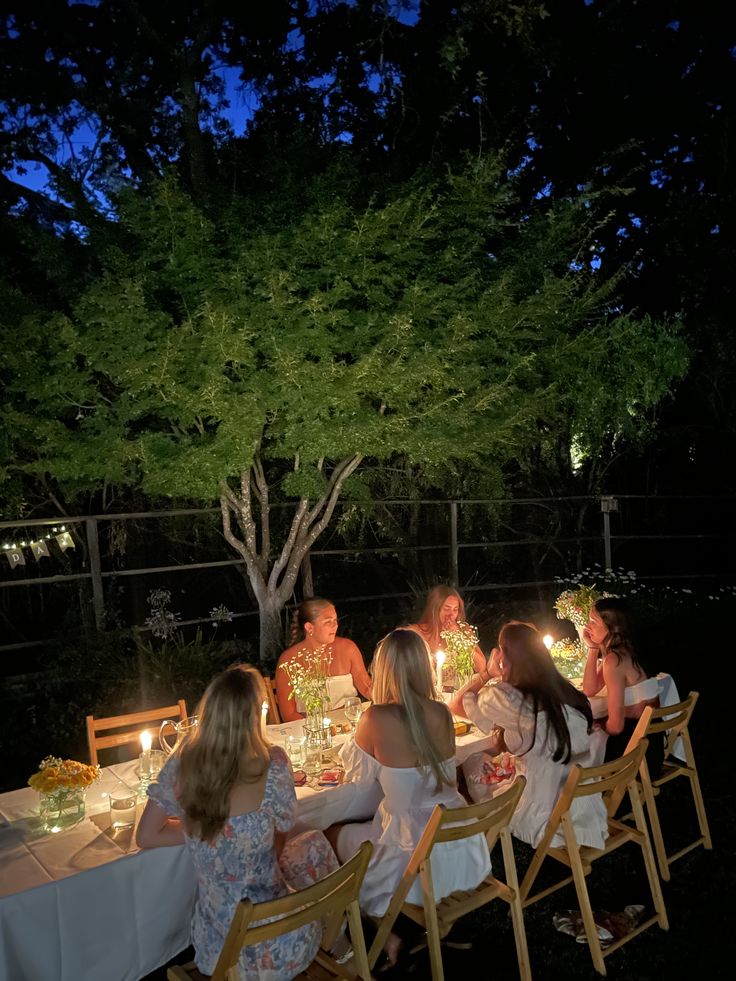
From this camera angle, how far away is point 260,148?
780cm

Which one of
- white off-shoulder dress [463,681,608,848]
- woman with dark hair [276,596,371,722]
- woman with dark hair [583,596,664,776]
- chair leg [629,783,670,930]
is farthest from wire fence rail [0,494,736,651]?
chair leg [629,783,670,930]

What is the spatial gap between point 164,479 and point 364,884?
11.2ft

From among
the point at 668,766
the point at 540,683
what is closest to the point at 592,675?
the point at 668,766

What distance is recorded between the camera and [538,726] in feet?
11.6

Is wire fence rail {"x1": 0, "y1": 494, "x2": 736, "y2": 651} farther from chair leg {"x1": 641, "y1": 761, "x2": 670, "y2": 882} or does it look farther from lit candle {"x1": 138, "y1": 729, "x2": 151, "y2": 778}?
chair leg {"x1": 641, "y1": 761, "x2": 670, "y2": 882}

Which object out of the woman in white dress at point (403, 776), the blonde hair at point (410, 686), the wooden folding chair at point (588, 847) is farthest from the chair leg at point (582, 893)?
the blonde hair at point (410, 686)

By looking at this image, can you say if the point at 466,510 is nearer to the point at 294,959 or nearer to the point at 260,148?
the point at 260,148

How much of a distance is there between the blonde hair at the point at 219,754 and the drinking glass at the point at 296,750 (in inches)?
32.2

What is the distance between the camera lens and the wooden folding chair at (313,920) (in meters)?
2.15

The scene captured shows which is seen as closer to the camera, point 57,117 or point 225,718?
point 225,718

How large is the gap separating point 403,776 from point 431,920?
0.53m

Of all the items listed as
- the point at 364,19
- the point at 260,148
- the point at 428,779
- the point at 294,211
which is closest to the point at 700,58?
the point at 364,19

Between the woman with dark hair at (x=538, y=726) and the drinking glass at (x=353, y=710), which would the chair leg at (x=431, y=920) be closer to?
the woman with dark hair at (x=538, y=726)

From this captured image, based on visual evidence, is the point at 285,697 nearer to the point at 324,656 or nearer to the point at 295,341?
the point at 324,656
